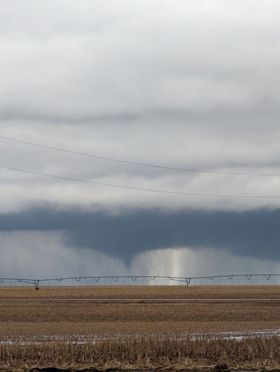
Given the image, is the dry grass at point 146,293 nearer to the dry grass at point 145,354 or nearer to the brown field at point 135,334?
the brown field at point 135,334

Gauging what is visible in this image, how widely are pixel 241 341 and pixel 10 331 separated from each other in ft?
63.9

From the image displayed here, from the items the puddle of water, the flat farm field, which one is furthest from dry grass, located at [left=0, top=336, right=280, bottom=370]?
the flat farm field

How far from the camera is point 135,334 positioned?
173 ft

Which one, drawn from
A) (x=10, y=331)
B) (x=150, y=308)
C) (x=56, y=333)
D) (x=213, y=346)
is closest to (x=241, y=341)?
(x=213, y=346)

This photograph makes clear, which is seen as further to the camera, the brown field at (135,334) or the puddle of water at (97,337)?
the puddle of water at (97,337)

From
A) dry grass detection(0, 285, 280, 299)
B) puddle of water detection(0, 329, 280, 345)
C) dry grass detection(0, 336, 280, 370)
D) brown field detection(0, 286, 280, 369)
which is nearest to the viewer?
dry grass detection(0, 336, 280, 370)

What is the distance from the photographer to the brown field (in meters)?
39.3

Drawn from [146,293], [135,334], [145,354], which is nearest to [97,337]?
[135,334]

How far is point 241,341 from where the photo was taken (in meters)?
43.0

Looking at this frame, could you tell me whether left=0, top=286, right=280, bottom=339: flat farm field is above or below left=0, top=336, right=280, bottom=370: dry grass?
above

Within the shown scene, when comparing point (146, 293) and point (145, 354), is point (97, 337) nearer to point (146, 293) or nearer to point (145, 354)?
point (145, 354)

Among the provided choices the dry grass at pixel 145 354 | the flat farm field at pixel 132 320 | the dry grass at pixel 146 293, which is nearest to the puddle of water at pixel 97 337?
the flat farm field at pixel 132 320

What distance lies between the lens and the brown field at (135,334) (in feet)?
129

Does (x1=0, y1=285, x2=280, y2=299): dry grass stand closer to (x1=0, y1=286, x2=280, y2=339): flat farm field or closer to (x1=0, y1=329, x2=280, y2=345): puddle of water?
(x1=0, y1=286, x2=280, y2=339): flat farm field
